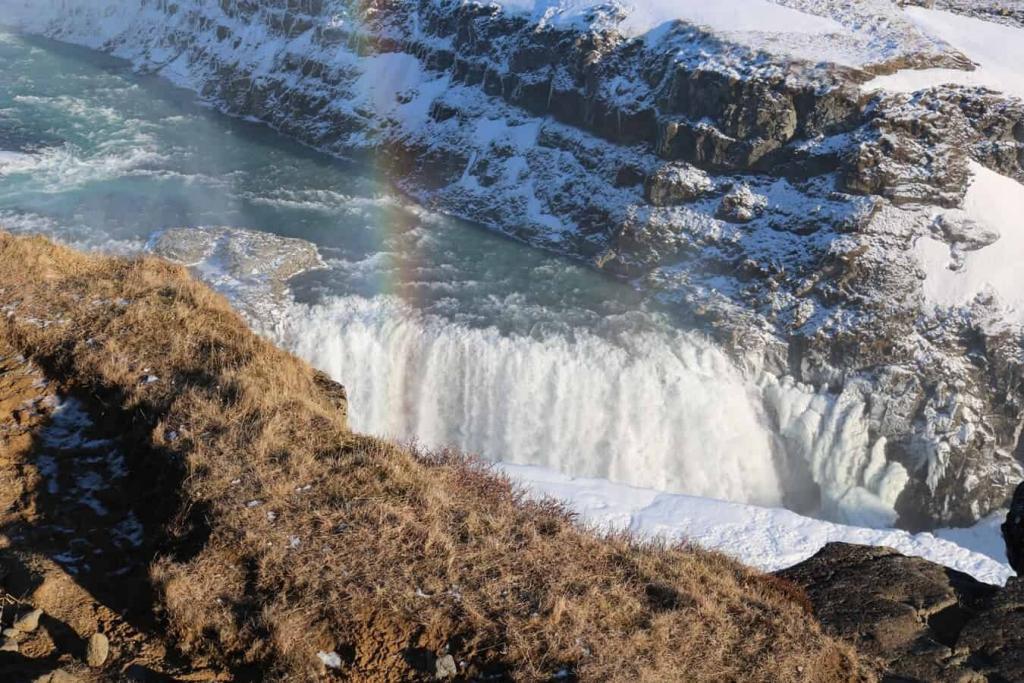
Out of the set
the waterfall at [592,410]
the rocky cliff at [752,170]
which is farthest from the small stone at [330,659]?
the rocky cliff at [752,170]

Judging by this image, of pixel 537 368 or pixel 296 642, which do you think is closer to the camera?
pixel 296 642

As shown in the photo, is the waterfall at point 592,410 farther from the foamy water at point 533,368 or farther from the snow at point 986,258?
the snow at point 986,258

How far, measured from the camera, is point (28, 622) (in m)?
6.45

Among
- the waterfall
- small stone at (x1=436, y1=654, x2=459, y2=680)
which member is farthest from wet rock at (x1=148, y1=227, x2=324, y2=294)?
small stone at (x1=436, y1=654, x2=459, y2=680)

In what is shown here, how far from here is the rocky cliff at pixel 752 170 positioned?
100ft

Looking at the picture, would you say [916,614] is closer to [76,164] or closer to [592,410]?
[592,410]

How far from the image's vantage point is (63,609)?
263 inches

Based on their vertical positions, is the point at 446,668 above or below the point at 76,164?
above

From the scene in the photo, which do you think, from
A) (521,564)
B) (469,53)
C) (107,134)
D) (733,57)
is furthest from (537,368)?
(107,134)

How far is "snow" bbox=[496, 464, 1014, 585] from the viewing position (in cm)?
1378

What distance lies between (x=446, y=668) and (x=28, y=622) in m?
3.13

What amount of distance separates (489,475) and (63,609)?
468 centimetres

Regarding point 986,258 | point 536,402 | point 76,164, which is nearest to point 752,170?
point 986,258

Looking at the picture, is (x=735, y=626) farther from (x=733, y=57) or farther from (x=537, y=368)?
(x=733, y=57)
